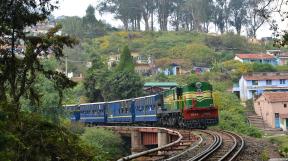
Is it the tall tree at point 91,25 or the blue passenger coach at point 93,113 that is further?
the tall tree at point 91,25

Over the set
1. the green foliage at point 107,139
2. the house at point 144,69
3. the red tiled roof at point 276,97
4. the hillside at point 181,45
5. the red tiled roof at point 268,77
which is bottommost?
the green foliage at point 107,139

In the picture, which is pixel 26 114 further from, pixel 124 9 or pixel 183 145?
pixel 124 9

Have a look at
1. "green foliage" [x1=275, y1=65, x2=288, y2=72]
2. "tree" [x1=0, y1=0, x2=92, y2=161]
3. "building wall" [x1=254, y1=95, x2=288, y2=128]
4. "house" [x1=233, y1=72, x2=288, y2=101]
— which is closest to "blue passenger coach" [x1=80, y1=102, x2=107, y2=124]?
"building wall" [x1=254, y1=95, x2=288, y2=128]

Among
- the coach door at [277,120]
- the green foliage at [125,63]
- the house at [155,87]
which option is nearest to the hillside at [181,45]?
the house at [155,87]

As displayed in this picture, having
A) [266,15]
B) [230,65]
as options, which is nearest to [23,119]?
[266,15]

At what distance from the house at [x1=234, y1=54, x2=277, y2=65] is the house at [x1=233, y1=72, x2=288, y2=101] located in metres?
12.0

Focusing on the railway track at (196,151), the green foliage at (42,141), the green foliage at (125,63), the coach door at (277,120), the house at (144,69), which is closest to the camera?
the green foliage at (42,141)

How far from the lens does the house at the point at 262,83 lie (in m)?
63.6

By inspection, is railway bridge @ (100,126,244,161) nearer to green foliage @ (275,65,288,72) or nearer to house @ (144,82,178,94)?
house @ (144,82,178,94)

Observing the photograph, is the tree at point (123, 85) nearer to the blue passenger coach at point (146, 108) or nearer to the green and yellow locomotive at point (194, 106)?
the blue passenger coach at point (146, 108)

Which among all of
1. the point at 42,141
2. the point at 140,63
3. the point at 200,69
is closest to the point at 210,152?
the point at 42,141

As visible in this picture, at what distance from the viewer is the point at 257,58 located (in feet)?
253

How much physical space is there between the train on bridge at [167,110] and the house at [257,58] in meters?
37.3

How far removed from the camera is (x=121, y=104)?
40.8m
